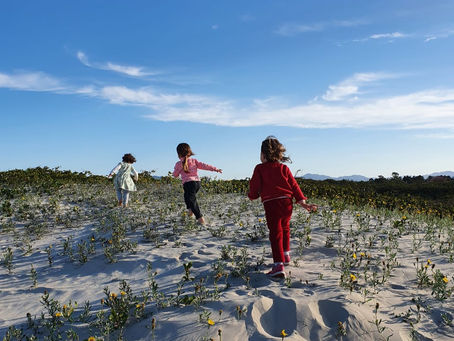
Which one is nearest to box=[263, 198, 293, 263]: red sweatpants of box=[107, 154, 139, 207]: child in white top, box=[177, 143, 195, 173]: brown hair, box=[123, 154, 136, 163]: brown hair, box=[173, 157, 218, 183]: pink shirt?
box=[173, 157, 218, 183]: pink shirt

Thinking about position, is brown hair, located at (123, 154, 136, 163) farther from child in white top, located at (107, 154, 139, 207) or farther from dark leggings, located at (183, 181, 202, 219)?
dark leggings, located at (183, 181, 202, 219)

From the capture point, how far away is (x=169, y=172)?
55.2 ft

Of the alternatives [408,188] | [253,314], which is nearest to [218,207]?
[253,314]

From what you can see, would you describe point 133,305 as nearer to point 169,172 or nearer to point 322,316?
point 322,316

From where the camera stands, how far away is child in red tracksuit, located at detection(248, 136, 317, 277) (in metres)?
5.58

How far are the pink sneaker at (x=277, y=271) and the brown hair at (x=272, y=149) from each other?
5.59ft

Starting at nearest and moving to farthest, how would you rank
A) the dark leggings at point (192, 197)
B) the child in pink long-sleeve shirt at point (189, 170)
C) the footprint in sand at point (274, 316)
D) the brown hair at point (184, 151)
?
the footprint in sand at point (274, 316) < the dark leggings at point (192, 197) < the child in pink long-sleeve shirt at point (189, 170) < the brown hair at point (184, 151)

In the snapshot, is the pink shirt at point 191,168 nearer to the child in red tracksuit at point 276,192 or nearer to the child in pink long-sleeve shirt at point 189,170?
the child in pink long-sleeve shirt at point 189,170

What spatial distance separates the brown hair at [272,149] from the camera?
5.86 m

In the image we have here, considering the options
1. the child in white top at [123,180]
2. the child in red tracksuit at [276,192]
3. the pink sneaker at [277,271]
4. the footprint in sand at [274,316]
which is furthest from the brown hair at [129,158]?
the footprint in sand at [274,316]

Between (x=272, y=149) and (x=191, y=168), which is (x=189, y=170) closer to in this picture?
(x=191, y=168)

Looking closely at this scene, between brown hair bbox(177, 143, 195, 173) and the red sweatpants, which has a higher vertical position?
brown hair bbox(177, 143, 195, 173)

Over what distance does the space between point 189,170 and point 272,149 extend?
3.89 m

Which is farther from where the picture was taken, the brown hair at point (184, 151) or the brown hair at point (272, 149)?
the brown hair at point (184, 151)
